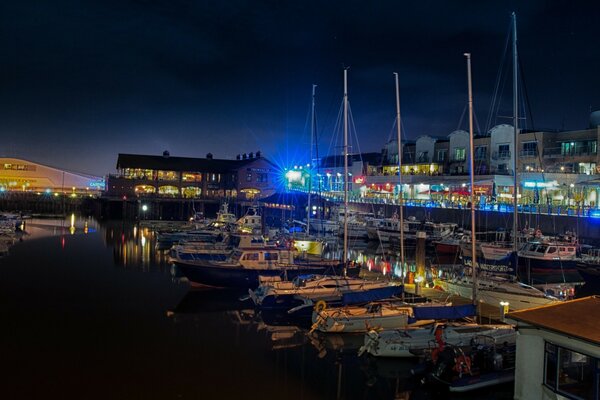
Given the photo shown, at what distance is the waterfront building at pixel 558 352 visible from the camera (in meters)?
10.2

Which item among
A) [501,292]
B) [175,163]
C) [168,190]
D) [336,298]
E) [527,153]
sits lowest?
[336,298]

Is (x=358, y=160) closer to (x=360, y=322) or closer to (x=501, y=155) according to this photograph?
(x=501, y=155)

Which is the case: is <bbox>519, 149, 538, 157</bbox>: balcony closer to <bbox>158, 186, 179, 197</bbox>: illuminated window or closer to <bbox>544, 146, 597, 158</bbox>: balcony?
<bbox>544, 146, 597, 158</bbox>: balcony

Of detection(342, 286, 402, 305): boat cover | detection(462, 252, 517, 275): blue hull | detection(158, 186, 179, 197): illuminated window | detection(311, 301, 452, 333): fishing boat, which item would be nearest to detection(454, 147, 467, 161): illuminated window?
detection(462, 252, 517, 275): blue hull

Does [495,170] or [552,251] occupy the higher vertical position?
[495,170]

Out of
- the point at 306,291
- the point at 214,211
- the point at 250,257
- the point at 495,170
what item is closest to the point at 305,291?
the point at 306,291

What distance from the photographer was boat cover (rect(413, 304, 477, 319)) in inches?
710

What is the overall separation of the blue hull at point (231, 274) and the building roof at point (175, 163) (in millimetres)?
69026

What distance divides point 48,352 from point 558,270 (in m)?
33.5

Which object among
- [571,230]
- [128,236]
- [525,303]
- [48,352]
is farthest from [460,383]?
[128,236]

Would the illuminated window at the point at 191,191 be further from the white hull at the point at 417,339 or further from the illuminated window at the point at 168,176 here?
the white hull at the point at 417,339

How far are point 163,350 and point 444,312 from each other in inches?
438

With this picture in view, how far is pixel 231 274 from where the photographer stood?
2780cm

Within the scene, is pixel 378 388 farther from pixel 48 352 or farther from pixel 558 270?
Answer: pixel 558 270
